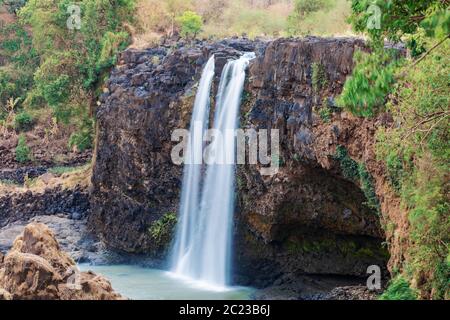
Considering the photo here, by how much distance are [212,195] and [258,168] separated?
2041mm

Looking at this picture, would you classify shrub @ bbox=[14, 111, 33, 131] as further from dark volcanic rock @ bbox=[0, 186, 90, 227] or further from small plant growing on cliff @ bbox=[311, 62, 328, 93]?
small plant growing on cliff @ bbox=[311, 62, 328, 93]

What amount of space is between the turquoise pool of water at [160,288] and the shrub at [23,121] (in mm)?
13171

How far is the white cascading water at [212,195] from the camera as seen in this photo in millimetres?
17984

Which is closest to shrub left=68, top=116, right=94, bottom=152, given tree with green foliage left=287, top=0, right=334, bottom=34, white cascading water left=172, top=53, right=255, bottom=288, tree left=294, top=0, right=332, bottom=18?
tree with green foliage left=287, top=0, right=334, bottom=34

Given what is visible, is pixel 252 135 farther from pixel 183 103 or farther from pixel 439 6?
pixel 439 6

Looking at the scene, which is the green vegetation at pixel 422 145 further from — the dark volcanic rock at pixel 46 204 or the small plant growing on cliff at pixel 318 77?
the dark volcanic rock at pixel 46 204

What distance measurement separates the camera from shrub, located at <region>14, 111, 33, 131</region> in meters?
31.4

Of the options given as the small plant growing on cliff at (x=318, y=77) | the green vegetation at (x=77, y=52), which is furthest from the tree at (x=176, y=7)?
the small plant growing on cliff at (x=318, y=77)

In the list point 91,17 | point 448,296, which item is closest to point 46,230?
point 448,296

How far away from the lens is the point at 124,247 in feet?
68.6

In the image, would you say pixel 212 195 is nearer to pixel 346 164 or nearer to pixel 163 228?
pixel 163 228

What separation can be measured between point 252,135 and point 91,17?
12239 mm

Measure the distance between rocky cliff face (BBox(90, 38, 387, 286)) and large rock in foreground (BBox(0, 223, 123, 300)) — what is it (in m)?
6.08

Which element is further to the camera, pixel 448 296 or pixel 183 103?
pixel 183 103
